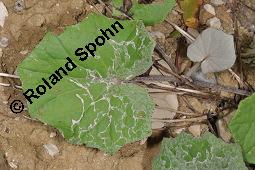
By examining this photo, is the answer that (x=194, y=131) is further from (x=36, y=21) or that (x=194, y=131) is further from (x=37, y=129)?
(x=36, y=21)

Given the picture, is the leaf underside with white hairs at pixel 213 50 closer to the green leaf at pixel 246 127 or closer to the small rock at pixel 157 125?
the green leaf at pixel 246 127

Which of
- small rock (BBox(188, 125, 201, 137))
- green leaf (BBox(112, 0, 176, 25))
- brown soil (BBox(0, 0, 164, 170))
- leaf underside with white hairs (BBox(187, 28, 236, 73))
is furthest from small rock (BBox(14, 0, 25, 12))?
small rock (BBox(188, 125, 201, 137))

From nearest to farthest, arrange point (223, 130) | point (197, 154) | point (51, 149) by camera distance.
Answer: point (197, 154)
point (51, 149)
point (223, 130)

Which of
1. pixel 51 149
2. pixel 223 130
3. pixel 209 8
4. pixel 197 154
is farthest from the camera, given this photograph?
pixel 209 8

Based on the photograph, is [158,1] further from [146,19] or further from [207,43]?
[207,43]

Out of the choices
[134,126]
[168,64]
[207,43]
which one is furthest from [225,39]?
[134,126]

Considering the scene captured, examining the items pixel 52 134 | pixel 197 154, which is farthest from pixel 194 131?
pixel 52 134
